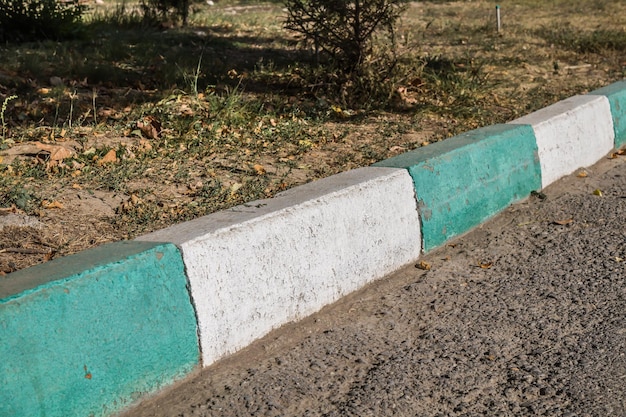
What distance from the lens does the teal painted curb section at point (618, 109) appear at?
6.10 m

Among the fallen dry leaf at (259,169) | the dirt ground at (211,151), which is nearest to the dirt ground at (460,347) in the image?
the dirt ground at (211,151)

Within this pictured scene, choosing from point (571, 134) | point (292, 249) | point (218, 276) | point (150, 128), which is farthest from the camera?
point (571, 134)

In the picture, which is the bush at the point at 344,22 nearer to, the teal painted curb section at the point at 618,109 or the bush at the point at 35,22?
the teal painted curb section at the point at 618,109

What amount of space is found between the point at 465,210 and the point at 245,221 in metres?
1.55

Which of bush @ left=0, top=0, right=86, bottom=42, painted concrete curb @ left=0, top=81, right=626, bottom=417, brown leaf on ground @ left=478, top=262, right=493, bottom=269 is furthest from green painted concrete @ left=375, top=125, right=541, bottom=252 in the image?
bush @ left=0, top=0, right=86, bottom=42

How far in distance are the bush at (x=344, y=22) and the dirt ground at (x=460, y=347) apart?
2224 millimetres

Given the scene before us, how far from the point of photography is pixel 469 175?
454 centimetres

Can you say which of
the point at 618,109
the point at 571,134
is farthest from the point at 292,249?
the point at 618,109

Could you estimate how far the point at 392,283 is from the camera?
3.90m

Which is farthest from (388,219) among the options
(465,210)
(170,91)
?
(170,91)

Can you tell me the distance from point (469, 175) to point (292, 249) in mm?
1420

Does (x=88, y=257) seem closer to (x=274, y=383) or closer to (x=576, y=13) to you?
(x=274, y=383)

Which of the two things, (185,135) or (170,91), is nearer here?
(185,135)

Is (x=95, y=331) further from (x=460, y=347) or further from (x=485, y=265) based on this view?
(x=485, y=265)
